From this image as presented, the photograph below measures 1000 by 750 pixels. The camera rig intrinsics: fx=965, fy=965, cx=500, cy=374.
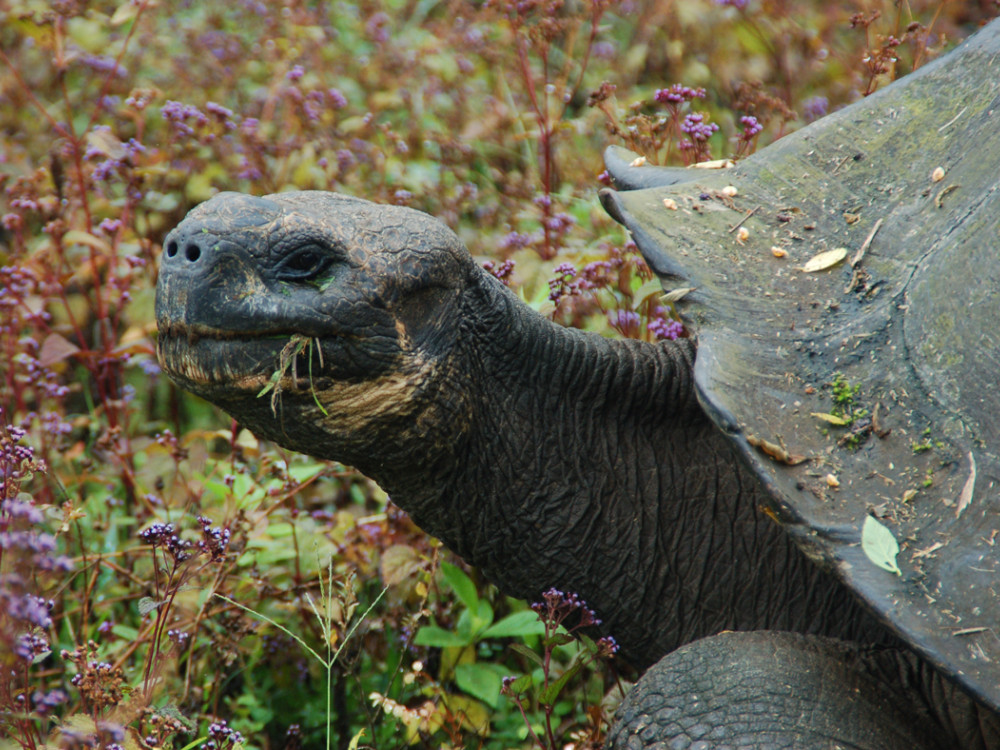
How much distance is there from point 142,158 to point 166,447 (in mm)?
1711

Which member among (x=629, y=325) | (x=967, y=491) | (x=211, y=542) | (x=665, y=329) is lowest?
(x=211, y=542)

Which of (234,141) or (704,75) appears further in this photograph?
(704,75)

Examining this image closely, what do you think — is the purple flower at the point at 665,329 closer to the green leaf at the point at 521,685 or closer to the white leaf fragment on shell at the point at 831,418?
the white leaf fragment on shell at the point at 831,418

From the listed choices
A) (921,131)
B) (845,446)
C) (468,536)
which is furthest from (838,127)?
(468,536)

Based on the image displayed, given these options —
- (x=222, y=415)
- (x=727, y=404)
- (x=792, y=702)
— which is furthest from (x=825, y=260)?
(x=222, y=415)

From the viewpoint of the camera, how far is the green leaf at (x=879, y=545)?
158cm

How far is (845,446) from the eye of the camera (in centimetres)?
174

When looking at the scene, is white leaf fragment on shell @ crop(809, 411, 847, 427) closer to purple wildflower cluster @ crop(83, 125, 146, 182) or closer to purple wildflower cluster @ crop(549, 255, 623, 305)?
purple wildflower cluster @ crop(549, 255, 623, 305)

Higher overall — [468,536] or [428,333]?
[428,333]

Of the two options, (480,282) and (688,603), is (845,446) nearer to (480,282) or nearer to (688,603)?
(688,603)

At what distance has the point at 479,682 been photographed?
245cm

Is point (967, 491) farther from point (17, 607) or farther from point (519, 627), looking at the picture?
point (17, 607)

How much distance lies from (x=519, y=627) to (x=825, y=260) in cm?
118

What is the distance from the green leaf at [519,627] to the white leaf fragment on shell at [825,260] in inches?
43.0
